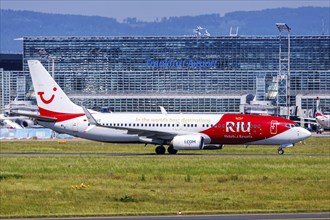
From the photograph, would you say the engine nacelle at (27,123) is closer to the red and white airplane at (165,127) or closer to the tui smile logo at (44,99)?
the tui smile logo at (44,99)

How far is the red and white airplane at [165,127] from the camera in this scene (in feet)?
259

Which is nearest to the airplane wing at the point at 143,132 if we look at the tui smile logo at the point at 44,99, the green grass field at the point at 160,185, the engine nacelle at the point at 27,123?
the tui smile logo at the point at 44,99

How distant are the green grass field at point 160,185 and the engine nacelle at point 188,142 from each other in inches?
134

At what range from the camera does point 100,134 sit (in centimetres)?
8006

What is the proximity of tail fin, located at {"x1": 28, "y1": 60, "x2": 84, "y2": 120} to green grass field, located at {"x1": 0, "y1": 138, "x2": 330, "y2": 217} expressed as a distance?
35.5 feet

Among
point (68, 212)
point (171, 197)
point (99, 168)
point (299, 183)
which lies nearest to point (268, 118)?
point (99, 168)

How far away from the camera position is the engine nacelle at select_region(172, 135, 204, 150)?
253ft

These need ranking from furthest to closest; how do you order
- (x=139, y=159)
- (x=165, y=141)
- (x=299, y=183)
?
(x=165, y=141) → (x=139, y=159) → (x=299, y=183)

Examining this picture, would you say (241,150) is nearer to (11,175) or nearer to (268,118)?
(268,118)

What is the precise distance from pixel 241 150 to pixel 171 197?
125 feet

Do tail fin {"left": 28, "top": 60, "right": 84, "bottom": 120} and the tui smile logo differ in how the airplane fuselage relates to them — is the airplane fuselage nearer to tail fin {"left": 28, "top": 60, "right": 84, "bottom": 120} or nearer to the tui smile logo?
tail fin {"left": 28, "top": 60, "right": 84, "bottom": 120}

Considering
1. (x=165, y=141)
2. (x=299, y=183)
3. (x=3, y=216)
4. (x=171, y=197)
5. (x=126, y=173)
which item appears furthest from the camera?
(x=165, y=141)

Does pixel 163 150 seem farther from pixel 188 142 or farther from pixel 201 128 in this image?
pixel 201 128

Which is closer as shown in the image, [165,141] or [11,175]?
[11,175]
